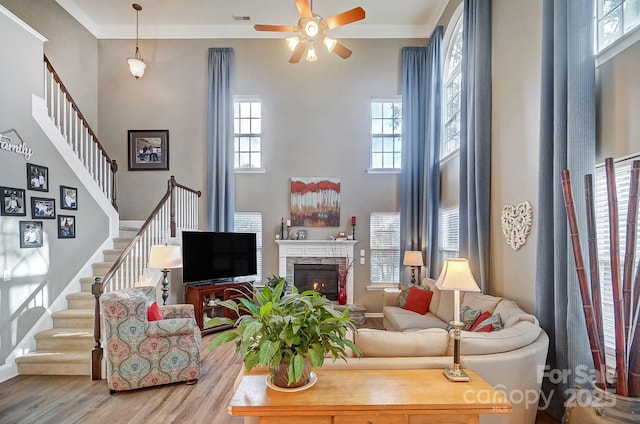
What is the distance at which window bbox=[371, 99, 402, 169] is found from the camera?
6.62 metres

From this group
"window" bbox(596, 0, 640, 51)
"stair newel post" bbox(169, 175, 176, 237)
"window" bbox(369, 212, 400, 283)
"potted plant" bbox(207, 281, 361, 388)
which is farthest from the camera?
"window" bbox(369, 212, 400, 283)

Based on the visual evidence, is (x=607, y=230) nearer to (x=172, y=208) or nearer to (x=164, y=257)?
(x=164, y=257)

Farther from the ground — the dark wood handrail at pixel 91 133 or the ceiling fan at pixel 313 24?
the ceiling fan at pixel 313 24

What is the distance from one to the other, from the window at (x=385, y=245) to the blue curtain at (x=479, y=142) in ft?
7.17

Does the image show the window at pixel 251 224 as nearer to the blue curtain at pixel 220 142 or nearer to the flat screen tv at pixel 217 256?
the blue curtain at pixel 220 142

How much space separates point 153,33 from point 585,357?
8.18 metres

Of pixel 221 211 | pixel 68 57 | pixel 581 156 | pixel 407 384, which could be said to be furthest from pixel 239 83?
pixel 407 384

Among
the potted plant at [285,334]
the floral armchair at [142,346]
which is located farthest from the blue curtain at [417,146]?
the potted plant at [285,334]

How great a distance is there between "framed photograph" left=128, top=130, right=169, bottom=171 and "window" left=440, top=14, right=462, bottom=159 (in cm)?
539

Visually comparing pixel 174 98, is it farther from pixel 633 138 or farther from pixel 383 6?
pixel 633 138

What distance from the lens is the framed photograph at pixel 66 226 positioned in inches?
182

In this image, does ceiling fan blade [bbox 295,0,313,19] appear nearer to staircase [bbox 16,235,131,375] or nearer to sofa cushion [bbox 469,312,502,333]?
sofa cushion [bbox 469,312,502,333]

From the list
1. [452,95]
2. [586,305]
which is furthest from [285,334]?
[452,95]

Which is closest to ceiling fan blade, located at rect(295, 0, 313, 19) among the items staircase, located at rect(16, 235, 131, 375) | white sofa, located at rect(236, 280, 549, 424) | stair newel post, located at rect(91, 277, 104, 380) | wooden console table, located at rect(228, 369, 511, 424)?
white sofa, located at rect(236, 280, 549, 424)
